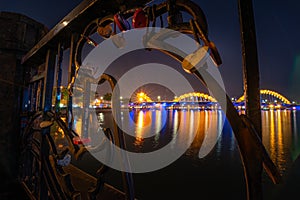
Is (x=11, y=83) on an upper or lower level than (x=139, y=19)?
lower

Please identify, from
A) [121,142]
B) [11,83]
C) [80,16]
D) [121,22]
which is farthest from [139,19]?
[11,83]

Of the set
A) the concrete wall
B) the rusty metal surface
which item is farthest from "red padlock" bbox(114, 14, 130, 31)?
the concrete wall

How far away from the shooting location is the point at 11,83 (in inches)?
106

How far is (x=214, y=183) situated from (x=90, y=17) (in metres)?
6.42

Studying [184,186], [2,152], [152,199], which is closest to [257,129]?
[2,152]

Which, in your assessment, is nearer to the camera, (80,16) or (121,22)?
(121,22)

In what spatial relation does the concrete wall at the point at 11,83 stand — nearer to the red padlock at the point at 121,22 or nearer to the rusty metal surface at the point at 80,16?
the rusty metal surface at the point at 80,16

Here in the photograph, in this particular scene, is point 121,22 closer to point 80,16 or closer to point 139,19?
point 139,19

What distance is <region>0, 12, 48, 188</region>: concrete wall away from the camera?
2.63 metres

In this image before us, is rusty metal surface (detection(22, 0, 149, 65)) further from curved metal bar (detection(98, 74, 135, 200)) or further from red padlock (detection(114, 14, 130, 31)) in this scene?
curved metal bar (detection(98, 74, 135, 200))

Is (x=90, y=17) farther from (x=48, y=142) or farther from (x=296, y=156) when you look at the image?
(x=296, y=156)

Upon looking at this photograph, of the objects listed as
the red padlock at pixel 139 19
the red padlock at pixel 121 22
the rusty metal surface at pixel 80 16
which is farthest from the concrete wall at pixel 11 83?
the red padlock at pixel 139 19

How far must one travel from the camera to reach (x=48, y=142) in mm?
1816

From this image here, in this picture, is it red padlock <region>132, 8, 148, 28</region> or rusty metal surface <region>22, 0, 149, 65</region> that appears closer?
red padlock <region>132, 8, 148, 28</region>
